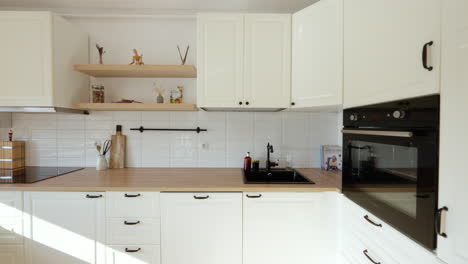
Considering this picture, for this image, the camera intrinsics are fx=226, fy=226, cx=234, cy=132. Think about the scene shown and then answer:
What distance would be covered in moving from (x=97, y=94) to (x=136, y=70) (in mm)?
468

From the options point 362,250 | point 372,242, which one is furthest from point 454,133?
point 362,250

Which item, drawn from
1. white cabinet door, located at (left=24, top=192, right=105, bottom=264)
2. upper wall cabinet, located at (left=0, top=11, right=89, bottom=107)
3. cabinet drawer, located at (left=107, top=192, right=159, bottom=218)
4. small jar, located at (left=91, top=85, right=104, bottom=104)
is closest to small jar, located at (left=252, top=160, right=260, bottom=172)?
cabinet drawer, located at (left=107, top=192, right=159, bottom=218)

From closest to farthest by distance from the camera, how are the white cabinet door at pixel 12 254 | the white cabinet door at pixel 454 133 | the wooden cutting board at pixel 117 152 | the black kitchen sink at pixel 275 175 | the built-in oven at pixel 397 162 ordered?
the white cabinet door at pixel 454 133 → the built-in oven at pixel 397 162 → the white cabinet door at pixel 12 254 → the black kitchen sink at pixel 275 175 → the wooden cutting board at pixel 117 152

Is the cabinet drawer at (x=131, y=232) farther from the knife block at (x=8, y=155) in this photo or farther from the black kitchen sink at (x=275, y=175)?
the knife block at (x=8, y=155)

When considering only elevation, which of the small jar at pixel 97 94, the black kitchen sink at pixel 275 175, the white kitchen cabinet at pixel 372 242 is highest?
the small jar at pixel 97 94

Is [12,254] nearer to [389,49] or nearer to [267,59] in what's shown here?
[267,59]

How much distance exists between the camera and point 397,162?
1.03 metres

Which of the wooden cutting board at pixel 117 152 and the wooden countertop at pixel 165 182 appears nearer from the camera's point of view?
the wooden countertop at pixel 165 182

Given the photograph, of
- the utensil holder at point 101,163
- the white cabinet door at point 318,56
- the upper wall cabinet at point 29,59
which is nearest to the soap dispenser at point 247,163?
the white cabinet door at point 318,56

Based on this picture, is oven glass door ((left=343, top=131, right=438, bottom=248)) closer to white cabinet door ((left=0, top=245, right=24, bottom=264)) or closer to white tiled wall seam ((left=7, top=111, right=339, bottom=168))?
white tiled wall seam ((left=7, top=111, right=339, bottom=168))

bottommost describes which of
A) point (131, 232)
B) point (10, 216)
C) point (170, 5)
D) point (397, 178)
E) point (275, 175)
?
point (131, 232)

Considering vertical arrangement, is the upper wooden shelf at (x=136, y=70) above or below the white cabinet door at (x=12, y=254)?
above

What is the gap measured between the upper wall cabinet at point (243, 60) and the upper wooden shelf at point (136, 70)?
0.23 metres

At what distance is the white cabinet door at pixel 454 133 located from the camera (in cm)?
71
